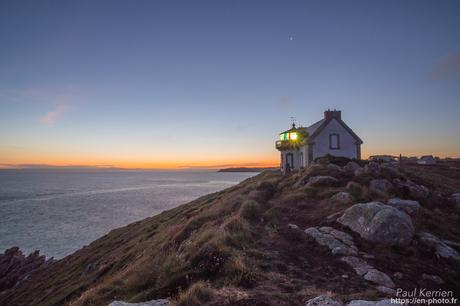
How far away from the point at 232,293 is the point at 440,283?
6522 millimetres

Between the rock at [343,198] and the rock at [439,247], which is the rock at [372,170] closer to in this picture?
the rock at [343,198]

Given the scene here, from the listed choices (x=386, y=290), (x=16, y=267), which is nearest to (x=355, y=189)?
(x=386, y=290)

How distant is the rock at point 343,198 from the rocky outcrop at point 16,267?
104 ft

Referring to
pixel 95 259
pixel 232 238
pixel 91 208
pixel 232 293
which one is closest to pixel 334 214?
pixel 232 238

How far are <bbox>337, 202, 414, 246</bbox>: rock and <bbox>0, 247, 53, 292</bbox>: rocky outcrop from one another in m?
32.9

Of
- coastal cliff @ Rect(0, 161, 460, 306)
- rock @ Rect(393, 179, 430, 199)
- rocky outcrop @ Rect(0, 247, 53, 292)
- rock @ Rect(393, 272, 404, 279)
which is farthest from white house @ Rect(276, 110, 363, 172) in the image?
rocky outcrop @ Rect(0, 247, 53, 292)

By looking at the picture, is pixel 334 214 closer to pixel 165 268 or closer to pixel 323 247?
pixel 323 247

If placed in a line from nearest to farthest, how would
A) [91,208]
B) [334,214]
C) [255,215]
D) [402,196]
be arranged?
1. [334,214]
2. [255,215]
3. [402,196]
4. [91,208]

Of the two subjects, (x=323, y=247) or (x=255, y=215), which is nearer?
(x=323, y=247)

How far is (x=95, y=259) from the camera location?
76.5 feet

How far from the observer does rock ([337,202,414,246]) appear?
9.63 m

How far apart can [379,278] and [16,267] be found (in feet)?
120

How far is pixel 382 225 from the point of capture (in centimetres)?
991

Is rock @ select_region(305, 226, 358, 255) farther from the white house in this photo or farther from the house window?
the house window
